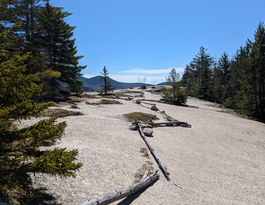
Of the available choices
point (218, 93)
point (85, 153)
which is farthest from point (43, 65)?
point (218, 93)

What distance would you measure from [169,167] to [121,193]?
2.94 m

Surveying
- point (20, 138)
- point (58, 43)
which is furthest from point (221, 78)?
point (20, 138)

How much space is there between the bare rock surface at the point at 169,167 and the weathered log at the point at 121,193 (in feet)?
0.58

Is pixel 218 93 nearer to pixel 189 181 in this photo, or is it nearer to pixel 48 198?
pixel 189 181

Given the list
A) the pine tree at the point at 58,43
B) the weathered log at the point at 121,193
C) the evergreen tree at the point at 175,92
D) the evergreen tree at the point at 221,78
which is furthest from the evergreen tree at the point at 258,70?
the pine tree at the point at 58,43

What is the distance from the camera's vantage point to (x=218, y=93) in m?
38.9

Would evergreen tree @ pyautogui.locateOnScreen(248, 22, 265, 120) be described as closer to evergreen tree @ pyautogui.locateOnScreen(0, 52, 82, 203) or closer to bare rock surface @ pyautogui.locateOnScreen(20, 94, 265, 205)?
bare rock surface @ pyautogui.locateOnScreen(20, 94, 265, 205)

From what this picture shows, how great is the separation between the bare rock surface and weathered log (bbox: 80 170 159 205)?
0.18 metres

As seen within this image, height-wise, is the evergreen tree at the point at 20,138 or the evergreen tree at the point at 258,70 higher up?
the evergreen tree at the point at 258,70

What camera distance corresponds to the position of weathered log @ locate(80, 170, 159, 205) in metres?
3.57

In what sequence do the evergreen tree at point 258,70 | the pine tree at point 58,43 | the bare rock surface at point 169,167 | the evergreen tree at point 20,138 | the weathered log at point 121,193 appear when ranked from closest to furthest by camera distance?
1. the evergreen tree at point 20,138
2. the weathered log at point 121,193
3. the bare rock surface at point 169,167
4. the evergreen tree at point 258,70
5. the pine tree at point 58,43

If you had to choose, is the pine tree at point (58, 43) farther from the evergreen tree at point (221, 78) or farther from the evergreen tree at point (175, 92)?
the evergreen tree at point (221, 78)

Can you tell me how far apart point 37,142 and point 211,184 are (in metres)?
5.61

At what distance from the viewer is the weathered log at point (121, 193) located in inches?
141
